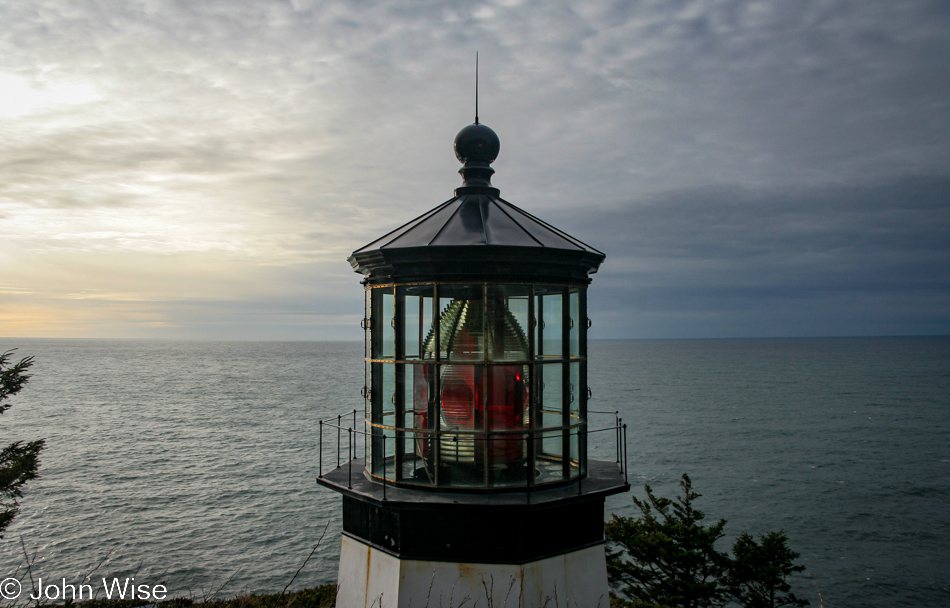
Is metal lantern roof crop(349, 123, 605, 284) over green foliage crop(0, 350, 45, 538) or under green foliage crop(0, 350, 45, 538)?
over

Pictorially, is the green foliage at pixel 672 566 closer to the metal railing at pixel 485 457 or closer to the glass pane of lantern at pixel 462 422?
the metal railing at pixel 485 457

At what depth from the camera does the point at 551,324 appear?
18.9ft

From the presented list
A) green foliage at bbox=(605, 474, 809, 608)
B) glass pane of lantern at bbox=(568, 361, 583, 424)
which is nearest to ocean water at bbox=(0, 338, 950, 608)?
green foliage at bbox=(605, 474, 809, 608)

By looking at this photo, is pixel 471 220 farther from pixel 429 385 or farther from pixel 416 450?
pixel 416 450

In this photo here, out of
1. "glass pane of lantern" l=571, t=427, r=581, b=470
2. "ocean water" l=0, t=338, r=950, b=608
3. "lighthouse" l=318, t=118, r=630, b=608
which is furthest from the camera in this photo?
"ocean water" l=0, t=338, r=950, b=608

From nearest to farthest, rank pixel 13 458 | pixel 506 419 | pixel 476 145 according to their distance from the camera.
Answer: pixel 506 419, pixel 476 145, pixel 13 458

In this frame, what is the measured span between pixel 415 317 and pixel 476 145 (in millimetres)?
1939

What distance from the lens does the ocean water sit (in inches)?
856

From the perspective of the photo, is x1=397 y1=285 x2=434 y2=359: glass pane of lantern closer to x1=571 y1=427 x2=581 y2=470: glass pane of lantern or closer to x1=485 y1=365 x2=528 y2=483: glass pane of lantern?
x1=485 y1=365 x2=528 y2=483: glass pane of lantern

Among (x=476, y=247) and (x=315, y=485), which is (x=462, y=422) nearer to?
(x=476, y=247)

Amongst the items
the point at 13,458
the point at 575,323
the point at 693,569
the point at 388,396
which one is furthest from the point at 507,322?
the point at 693,569

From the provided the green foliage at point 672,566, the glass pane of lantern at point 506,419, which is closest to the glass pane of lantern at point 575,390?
the glass pane of lantern at point 506,419

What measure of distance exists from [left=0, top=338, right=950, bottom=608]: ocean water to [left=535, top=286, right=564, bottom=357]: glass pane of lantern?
8145 mm

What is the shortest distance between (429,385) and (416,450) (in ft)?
2.15
